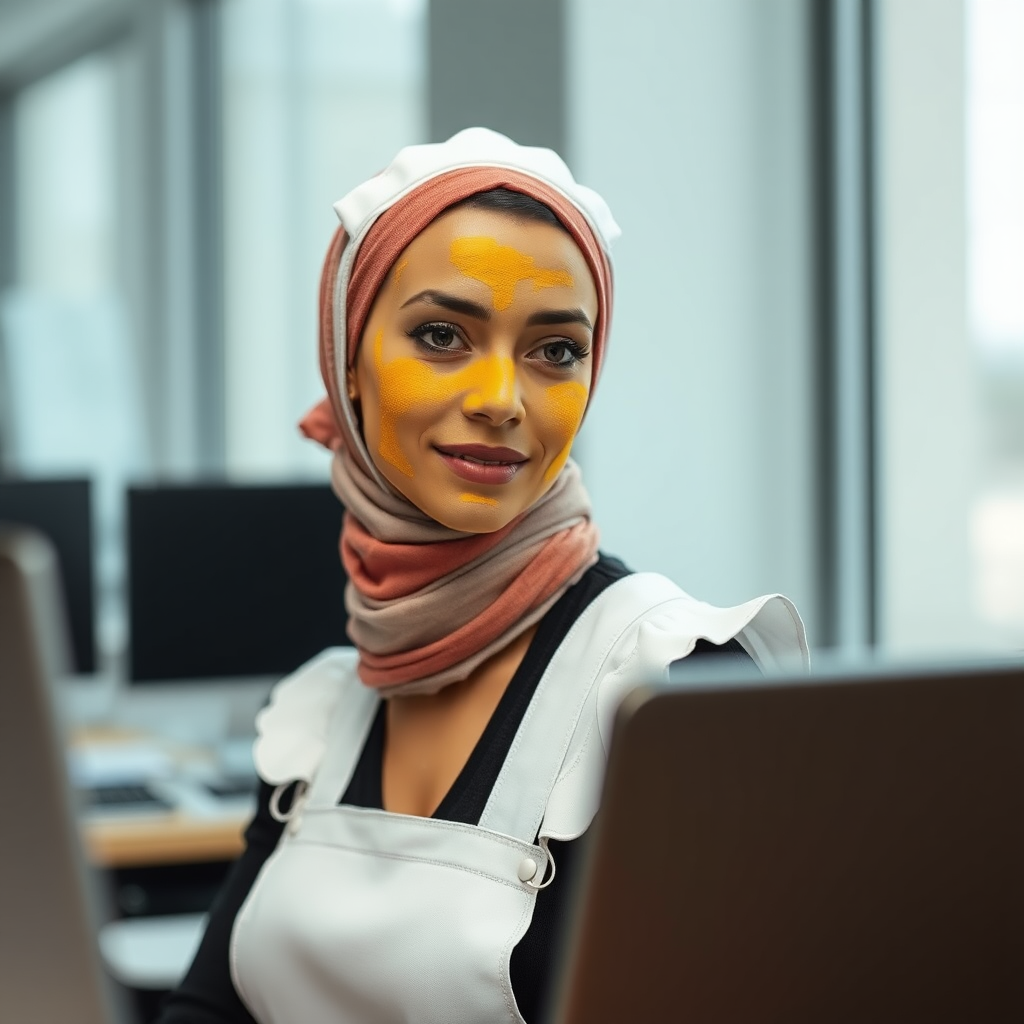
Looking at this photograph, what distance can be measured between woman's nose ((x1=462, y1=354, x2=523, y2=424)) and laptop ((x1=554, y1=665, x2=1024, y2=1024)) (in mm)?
576

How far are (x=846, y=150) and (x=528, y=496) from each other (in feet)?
4.81

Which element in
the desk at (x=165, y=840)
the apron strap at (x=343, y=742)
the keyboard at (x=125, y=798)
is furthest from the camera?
the keyboard at (x=125, y=798)

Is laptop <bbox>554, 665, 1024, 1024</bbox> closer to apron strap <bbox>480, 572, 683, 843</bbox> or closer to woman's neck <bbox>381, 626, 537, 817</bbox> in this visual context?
apron strap <bbox>480, 572, 683, 843</bbox>

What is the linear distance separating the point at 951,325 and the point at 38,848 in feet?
6.08

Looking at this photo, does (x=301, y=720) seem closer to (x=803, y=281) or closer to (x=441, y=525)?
(x=441, y=525)

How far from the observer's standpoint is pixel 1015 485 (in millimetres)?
2061

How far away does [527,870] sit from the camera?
103cm

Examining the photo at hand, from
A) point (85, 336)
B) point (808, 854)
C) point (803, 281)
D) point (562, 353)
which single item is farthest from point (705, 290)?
point (85, 336)

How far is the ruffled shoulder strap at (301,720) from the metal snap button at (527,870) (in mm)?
Result: 286

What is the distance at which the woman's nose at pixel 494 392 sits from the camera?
1.09 m

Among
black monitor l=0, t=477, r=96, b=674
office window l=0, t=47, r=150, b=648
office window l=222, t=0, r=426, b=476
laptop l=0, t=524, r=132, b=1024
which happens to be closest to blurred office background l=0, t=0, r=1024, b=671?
black monitor l=0, t=477, r=96, b=674

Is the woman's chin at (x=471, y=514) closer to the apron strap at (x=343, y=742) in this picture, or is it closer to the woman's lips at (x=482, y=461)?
the woman's lips at (x=482, y=461)

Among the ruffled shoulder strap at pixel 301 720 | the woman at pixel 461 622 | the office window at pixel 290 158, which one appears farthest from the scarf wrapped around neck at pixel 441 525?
the office window at pixel 290 158

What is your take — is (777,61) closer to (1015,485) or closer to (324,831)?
(1015,485)
